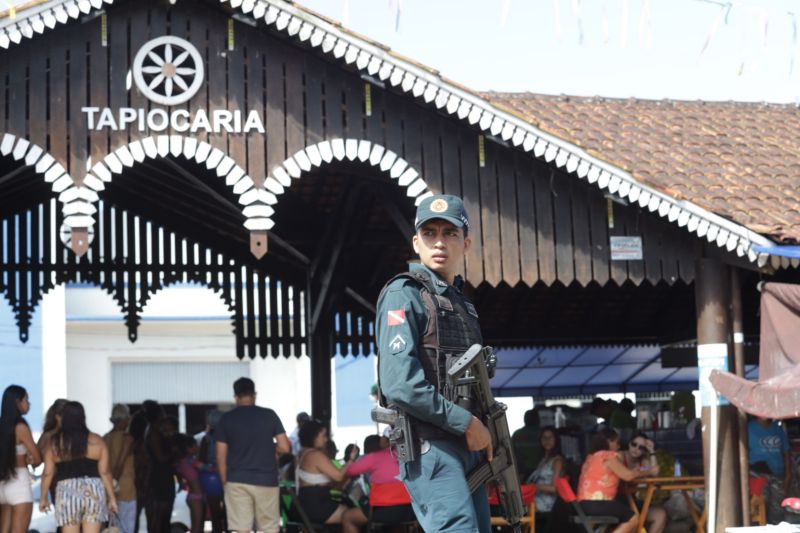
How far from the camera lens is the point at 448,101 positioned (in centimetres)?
1137

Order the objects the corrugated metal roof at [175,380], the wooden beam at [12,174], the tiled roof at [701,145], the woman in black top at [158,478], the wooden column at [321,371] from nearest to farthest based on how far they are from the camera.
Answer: the tiled roof at [701,145] → the wooden beam at [12,174] → the woman in black top at [158,478] → the wooden column at [321,371] → the corrugated metal roof at [175,380]

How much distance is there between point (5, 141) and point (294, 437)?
928 centimetres

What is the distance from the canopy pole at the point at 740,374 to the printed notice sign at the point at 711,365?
162 mm

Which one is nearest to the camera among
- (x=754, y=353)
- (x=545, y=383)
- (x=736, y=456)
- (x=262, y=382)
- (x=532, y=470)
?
(x=736, y=456)

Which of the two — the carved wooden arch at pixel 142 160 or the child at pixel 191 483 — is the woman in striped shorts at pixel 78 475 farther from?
the child at pixel 191 483

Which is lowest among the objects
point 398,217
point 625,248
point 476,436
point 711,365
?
point 476,436

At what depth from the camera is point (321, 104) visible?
38.1 ft

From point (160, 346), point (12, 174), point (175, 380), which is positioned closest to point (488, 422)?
point (12, 174)

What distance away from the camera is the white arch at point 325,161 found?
11391mm

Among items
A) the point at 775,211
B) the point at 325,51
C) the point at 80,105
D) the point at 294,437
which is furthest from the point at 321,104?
the point at 294,437

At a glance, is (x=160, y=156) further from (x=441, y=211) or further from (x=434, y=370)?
(x=434, y=370)

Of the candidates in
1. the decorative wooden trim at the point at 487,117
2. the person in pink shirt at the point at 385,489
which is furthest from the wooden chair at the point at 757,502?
the person in pink shirt at the point at 385,489

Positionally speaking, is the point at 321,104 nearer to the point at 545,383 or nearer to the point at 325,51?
the point at 325,51

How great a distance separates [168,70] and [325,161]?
156cm
